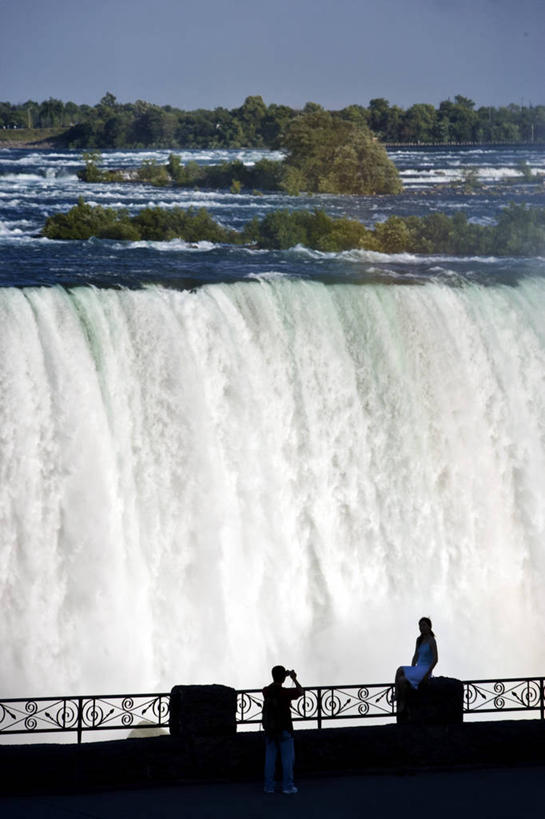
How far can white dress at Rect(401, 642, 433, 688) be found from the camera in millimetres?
11273

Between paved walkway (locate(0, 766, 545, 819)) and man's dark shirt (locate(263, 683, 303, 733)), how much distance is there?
25.1 inches

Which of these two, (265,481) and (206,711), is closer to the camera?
(206,711)

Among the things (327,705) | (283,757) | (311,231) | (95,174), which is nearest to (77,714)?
(327,705)

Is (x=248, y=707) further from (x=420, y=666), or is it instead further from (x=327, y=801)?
(x=327, y=801)

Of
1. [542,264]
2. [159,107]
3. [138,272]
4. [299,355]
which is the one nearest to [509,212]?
[542,264]

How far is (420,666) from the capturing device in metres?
11.3

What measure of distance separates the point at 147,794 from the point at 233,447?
7.71 m

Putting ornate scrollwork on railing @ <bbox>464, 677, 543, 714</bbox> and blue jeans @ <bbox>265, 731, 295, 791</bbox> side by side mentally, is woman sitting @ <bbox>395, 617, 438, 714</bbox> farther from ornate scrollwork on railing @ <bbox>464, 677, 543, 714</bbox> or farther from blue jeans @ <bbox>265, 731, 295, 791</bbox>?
blue jeans @ <bbox>265, 731, 295, 791</bbox>

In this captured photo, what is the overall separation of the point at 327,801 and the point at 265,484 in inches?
308

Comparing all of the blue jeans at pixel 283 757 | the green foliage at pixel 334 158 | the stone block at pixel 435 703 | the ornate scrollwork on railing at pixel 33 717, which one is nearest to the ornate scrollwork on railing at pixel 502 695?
the stone block at pixel 435 703

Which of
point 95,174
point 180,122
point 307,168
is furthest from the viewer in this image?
point 307,168

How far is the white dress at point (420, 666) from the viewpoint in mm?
11273

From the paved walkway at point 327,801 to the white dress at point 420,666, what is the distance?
2.70 feet

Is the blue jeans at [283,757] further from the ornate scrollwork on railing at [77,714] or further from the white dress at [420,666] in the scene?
the white dress at [420,666]
